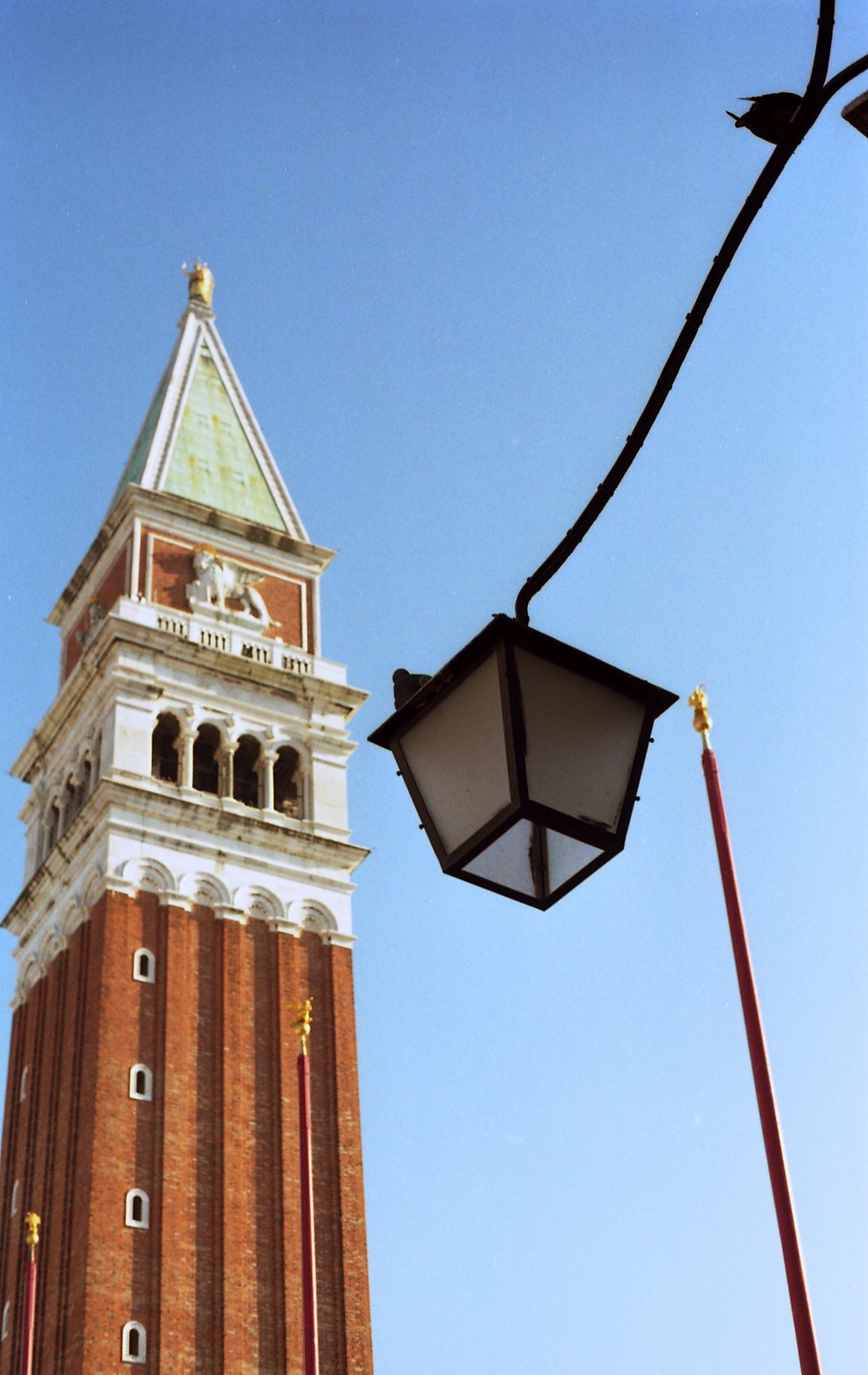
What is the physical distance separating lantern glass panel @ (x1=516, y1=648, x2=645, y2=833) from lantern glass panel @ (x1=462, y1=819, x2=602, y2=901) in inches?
4.2

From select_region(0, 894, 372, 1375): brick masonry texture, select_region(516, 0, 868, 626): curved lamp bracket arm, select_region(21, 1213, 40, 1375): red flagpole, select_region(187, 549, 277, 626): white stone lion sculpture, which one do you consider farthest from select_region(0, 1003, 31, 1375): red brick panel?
select_region(516, 0, 868, 626): curved lamp bracket arm

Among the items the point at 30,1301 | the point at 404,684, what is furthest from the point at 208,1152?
the point at 404,684

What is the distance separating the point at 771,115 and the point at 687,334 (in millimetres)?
682

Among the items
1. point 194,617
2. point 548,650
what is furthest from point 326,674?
Result: point 548,650

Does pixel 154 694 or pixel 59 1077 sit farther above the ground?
pixel 154 694

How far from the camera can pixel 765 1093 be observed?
19.4 m

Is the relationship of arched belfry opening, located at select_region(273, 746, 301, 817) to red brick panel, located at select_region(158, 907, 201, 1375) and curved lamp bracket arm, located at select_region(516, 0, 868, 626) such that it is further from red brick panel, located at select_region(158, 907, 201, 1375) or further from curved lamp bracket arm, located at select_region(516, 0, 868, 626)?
curved lamp bracket arm, located at select_region(516, 0, 868, 626)

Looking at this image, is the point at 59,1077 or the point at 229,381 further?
the point at 229,381

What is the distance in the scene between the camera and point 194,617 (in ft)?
155

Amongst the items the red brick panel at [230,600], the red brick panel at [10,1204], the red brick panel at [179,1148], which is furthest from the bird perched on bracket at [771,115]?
the red brick panel at [230,600]

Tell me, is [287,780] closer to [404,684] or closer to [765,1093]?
[765,1093]

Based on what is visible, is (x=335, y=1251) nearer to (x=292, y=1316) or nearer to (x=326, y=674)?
(x=292, y=1316)

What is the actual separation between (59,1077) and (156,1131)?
340 cm

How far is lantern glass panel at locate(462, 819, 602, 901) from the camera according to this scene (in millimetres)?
5137
